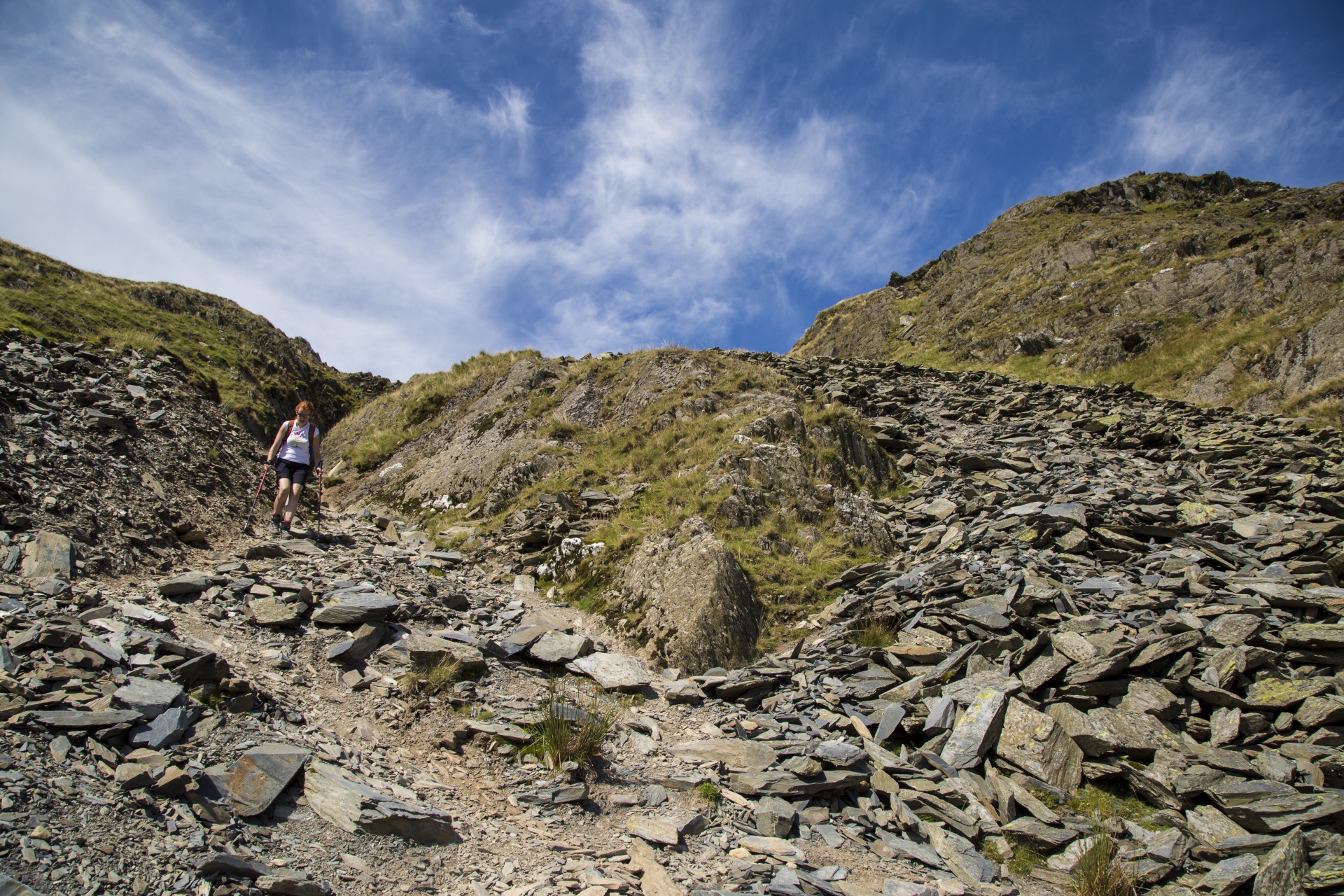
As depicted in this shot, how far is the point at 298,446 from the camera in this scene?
1176 cm

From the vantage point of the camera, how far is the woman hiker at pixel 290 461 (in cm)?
1152

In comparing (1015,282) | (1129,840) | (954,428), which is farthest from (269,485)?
(1015,282)

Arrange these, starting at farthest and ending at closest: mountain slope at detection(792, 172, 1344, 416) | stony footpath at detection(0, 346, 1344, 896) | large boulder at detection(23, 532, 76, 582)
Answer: mountain slope at detection(792, 172, 1344, 416) → large boulder at detection(23, 532, 76, 582) → stony footpath at detection(0, 346, 1344, 896)

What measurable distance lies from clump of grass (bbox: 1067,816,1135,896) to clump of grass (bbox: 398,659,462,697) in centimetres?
719

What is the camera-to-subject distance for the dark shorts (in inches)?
457

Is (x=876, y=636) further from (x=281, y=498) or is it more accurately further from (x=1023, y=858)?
(x=281, y=498)

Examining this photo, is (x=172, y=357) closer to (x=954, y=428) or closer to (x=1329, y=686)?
(x=1329, y=686)

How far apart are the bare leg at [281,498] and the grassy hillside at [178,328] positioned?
233 inches

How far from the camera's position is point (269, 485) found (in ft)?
43.1

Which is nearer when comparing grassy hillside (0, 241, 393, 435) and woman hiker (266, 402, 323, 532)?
woman hiker (266, 402, 323, 532)

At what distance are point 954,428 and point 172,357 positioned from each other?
83.5 feet

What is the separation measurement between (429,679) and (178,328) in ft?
72.3

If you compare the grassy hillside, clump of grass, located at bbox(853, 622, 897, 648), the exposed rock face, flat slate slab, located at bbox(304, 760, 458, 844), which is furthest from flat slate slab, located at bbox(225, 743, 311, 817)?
the grassy hillside

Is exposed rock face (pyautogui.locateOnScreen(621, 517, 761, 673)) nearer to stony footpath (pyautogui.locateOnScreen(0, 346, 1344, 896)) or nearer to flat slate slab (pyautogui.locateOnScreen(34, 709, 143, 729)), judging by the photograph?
stony footpath (pyautogui.locateOnScreen(0, 346, 1344, 896))
